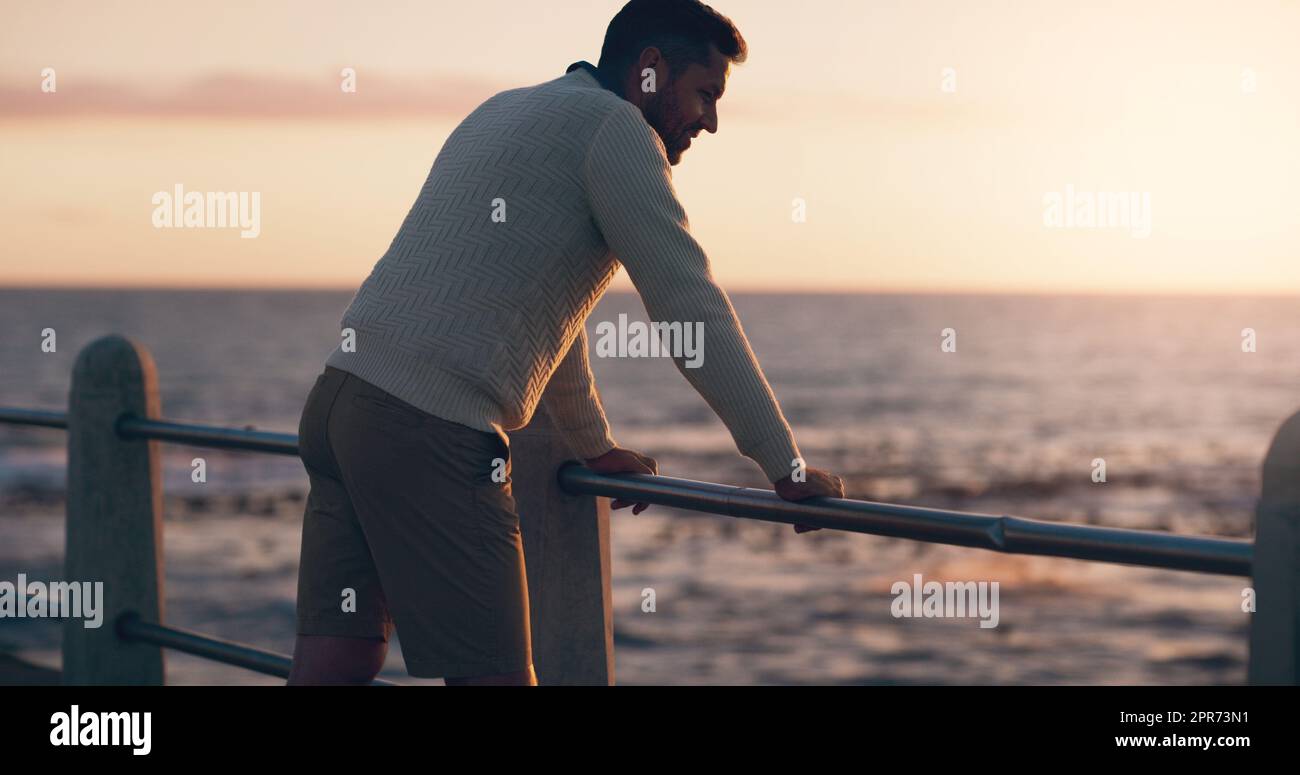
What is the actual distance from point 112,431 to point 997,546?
Answer: 242cm

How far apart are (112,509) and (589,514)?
1.45 metres

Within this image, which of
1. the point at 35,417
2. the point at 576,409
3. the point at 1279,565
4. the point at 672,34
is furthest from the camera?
the point at 35,417

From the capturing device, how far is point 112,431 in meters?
3.41

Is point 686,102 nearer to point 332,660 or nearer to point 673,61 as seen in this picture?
point 673,61

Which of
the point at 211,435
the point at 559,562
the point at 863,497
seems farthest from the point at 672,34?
the point at 863,497

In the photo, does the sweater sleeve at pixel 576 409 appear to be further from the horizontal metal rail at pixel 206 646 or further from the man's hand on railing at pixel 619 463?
the horizontal metal rail at pixel 206 646

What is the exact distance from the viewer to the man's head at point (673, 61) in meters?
2.27

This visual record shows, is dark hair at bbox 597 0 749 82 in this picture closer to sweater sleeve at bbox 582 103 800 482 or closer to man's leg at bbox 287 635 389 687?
sweater sleeve at bbox 582 103 800 482

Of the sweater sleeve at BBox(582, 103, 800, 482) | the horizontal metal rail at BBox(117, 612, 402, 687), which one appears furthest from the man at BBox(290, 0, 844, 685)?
the horizontal metal rail at BBox(117, 612, 402, 687)

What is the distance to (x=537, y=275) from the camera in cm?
208

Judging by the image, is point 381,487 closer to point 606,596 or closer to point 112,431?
point 606,596

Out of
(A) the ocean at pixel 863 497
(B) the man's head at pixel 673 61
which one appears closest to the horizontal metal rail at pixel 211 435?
(B) the man's head at pixel 673 61

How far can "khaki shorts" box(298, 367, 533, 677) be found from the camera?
2.09 meters

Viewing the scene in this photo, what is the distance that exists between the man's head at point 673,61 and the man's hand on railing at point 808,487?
2.06ft
